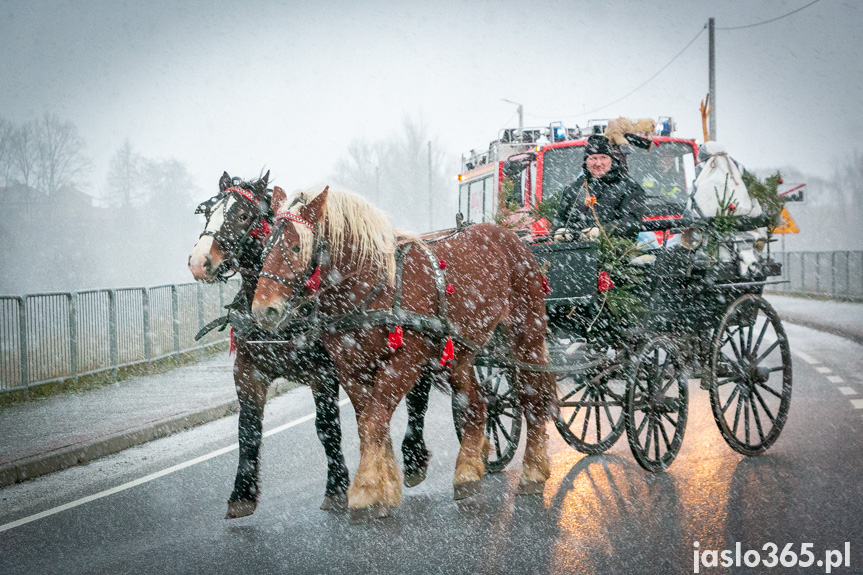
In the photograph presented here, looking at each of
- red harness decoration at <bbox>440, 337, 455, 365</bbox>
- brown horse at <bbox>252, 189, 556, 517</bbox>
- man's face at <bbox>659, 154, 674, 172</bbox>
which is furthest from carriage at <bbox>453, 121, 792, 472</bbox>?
man's face at <bbox>659, 154, 674, 172</bbox>

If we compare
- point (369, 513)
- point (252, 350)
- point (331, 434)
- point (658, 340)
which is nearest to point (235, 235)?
point (252, 350)

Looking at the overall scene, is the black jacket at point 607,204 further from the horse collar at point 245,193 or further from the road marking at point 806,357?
the road marking at point 806,357

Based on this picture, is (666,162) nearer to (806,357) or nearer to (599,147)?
(599,147)

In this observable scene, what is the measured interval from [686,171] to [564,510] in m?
6.86

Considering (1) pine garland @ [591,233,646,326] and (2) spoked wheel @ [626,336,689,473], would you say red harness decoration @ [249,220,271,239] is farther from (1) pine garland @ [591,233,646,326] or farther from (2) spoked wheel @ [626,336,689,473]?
(2) spoked wheel @ [626,336,689,473]

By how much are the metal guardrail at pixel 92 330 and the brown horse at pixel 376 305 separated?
6.85m

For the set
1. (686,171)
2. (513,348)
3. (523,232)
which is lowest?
(513,348)

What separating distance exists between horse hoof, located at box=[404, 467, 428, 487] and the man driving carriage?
2275mm

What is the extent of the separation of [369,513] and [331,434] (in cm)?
79

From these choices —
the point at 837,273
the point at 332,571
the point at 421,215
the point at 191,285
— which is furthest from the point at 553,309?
the point at 421,215

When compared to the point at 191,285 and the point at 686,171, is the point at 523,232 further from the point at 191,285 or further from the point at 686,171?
the point at 191,285

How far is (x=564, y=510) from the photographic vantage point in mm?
5078

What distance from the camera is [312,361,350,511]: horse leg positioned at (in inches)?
197

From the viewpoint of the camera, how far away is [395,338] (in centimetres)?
450
